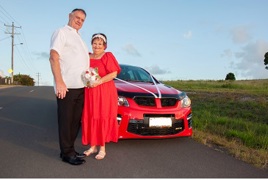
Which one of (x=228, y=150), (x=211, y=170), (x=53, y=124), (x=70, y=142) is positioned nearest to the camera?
(x=211, y=170)

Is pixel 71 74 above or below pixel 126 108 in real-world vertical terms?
above

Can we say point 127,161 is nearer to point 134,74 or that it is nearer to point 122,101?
point 122,101

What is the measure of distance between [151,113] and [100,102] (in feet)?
3.23

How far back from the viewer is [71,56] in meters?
4.16

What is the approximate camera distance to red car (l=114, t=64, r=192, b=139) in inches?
198

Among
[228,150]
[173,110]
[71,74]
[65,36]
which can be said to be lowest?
[228,150]

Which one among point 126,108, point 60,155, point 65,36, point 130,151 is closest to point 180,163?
point 130,151

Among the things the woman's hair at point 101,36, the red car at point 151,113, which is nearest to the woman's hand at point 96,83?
the woman's hair at point 101,36

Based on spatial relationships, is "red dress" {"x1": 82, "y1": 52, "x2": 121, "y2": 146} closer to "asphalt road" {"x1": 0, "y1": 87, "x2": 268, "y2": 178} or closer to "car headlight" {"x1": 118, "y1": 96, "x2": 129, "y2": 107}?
"asphalt road" {"x1": 0, "y1": 87, "x2": 268, "y2": 178}

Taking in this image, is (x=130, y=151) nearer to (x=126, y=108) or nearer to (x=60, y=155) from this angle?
(x=126, y=108)

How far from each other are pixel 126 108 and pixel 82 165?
1.27 metres

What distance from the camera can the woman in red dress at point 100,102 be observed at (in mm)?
4445

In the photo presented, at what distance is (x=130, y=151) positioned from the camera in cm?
487

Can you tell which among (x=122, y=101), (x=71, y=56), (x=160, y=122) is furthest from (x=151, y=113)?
(x=71, y=56)
